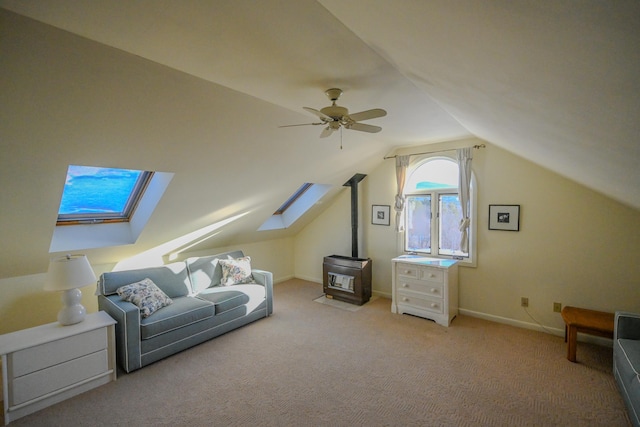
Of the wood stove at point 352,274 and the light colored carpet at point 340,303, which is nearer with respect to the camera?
the light colored carpet at point 340,303

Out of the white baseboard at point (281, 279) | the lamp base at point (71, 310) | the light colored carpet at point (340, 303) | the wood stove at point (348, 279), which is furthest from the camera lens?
the white baseboard at point (281, 279)

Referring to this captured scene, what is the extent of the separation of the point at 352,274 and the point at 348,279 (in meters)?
0.12

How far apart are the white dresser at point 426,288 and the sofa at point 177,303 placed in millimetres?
1883

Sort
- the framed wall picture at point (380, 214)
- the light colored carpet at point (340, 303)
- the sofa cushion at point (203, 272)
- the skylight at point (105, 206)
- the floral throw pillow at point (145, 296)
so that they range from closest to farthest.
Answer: the skylight at point (105, 206) < the floral throw pillow at point (145, 296) < the sofa cushion at point (203, 272) < the light colored carpet at point (340, 303) < the framed wall picture at point (380, 214)

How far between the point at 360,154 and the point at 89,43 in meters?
3.23

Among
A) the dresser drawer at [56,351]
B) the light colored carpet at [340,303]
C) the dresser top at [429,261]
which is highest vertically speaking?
the dresser top at [429,261]

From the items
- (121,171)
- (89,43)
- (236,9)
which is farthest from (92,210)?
(236,9)

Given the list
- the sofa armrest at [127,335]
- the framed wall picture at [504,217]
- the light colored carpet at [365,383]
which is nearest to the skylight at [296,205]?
the light colored carpet at [365,383]

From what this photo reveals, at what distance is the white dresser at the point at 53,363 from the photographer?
220cm

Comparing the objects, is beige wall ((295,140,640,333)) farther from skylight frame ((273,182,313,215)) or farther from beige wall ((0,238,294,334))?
beige wall ((0,238,294,334))

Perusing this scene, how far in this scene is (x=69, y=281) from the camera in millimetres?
2512

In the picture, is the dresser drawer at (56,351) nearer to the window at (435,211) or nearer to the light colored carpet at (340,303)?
the light colored carpet at (340,303)

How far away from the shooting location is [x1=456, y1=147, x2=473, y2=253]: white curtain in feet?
12.8

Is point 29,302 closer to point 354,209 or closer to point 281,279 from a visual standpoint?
point 281,279
